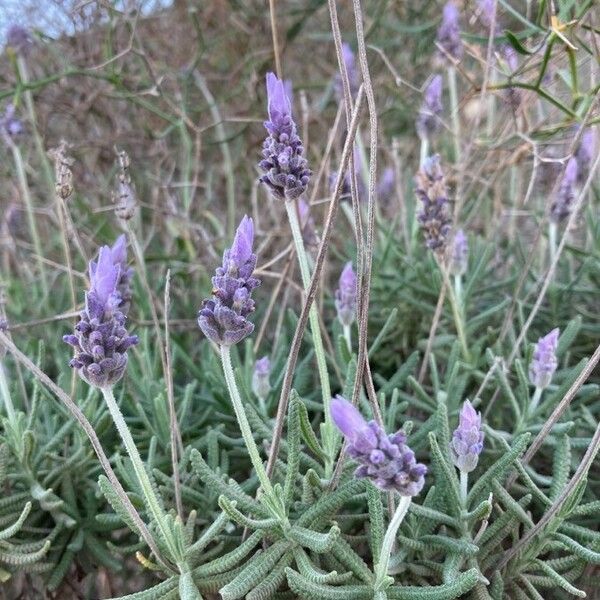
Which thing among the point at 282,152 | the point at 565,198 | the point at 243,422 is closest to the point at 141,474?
the point at 243,422

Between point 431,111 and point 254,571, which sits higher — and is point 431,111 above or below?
above

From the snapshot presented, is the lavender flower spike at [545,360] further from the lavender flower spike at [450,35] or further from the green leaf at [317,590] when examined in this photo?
the lavender flower spike at [450,35]

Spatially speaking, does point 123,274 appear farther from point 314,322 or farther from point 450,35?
point 450,35

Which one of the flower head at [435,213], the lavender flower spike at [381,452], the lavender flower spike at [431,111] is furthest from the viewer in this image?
the lavender flower spike at [431,111]

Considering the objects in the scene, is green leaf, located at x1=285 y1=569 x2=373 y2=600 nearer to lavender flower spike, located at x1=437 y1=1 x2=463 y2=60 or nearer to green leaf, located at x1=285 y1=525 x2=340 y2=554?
green leaf, located at x1=285 y1=525 x2=340 y2=554

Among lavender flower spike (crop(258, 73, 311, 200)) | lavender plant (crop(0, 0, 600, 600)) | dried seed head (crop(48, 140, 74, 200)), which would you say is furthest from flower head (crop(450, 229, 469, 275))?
dried seed head (crop(48, 140, 74, 200))

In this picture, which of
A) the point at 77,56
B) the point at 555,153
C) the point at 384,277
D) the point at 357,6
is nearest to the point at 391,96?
the point at 555,153

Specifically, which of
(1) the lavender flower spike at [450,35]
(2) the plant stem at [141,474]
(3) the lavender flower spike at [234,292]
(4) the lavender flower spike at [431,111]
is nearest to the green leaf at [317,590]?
(2) the plant stem at [141,474]
